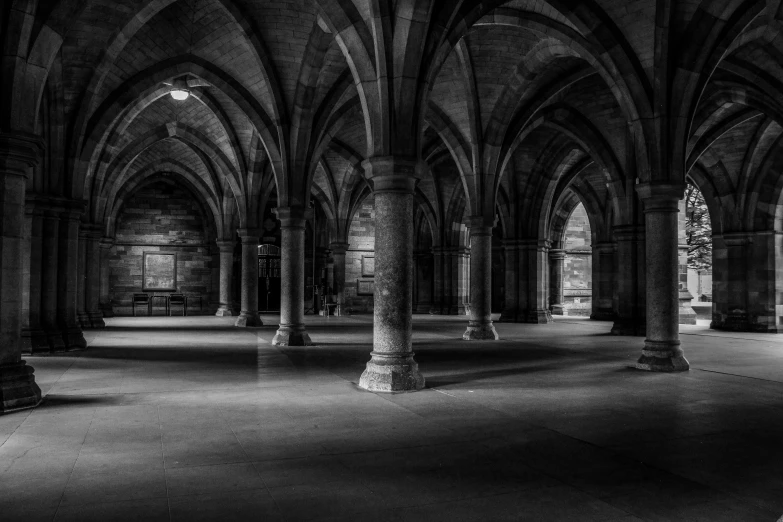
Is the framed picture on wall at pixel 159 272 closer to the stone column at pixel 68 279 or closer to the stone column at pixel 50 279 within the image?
the stone column at pixel 68 279

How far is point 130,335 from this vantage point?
16391mm

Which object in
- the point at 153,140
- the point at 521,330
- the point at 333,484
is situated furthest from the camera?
the point at 153,140

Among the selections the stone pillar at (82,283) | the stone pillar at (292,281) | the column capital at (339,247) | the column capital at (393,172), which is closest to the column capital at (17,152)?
the column capital at (393,172)

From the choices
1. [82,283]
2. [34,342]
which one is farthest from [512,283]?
[34,342]

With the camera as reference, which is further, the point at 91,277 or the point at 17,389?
the point at 91,277

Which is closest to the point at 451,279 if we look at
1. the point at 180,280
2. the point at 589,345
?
the point at 180,280

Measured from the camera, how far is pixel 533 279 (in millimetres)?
22969

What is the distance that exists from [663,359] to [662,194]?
269 centimetres

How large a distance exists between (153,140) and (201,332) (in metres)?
7.65

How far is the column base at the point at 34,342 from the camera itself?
1186cm

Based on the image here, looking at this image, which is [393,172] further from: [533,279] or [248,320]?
[533,279]

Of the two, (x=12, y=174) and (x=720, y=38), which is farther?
(x=720, y=38)

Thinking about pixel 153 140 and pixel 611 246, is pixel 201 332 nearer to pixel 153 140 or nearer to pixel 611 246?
pixel 153 140

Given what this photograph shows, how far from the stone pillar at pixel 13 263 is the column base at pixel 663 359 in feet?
28.7
